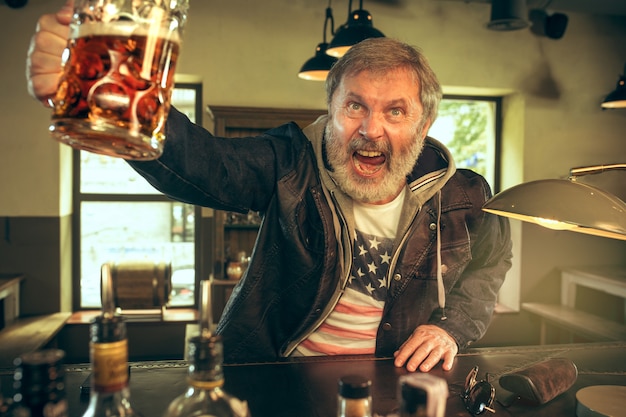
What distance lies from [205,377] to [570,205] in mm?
824

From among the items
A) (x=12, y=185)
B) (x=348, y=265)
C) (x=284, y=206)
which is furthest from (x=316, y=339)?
(x=12, y=185)

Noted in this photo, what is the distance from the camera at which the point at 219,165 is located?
1.70 m

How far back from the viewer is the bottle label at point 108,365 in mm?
656

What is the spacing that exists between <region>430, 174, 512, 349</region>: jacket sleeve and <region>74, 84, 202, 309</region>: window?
3.42 meters

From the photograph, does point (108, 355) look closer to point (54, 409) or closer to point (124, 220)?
point (54, 409)

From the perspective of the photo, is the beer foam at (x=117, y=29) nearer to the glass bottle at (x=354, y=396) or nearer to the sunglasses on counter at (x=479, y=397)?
the glass bottle at (x=354, y=396)

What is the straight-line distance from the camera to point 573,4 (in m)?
4.95

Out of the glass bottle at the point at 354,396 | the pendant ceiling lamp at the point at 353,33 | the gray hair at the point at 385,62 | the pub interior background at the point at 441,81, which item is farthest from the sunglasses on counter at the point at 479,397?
the pub interior background at the point at 441,81

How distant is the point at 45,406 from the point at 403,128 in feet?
5.00

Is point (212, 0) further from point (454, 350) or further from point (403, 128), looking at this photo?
→ point (454, 350)

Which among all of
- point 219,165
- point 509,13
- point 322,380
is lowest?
point 322,380

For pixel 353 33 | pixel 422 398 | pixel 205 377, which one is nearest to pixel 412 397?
pixel 422 398

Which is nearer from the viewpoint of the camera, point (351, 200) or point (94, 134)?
point (94, 134)

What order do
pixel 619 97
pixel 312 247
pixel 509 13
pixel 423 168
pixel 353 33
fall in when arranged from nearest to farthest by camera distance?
pixel 312 247, pixel 423 168, pixel 353 33, pixel 509 13, pixel 619 97
